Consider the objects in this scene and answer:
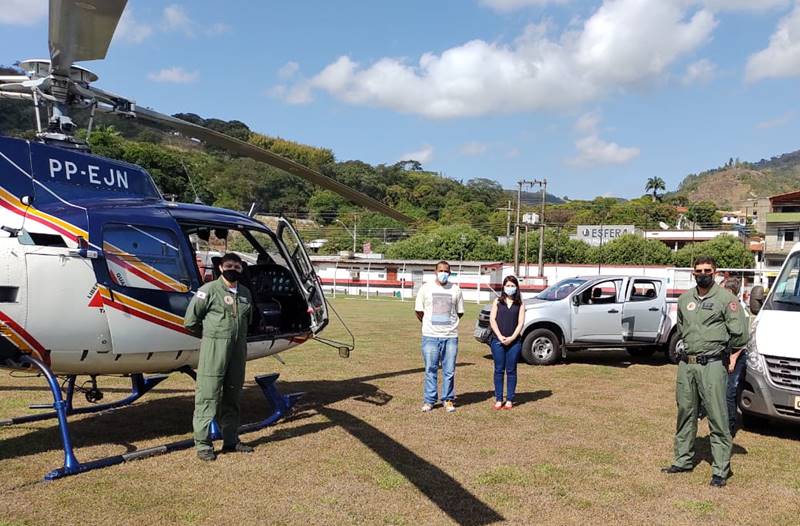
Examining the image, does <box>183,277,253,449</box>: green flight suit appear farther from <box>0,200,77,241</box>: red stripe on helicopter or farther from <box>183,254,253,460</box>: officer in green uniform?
<box>0,200,77,241</box>: red stripe on helicopter

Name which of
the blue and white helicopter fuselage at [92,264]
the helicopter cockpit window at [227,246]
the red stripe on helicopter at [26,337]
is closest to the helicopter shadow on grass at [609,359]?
the helicopter cockpit window at [227,246]

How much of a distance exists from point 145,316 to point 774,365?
622cm

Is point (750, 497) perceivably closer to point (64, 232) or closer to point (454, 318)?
point (454, 318)

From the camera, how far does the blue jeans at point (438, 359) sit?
759cm

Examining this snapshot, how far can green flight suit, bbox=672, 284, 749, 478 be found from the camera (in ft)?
17.2

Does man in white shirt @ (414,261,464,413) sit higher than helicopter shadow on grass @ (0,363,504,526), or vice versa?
man in white shirt @ (414,261,464,413)

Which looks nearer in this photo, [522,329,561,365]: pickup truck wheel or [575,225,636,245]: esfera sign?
[522,329,561,365]: pickup truck wheel

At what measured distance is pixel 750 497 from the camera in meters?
5.09

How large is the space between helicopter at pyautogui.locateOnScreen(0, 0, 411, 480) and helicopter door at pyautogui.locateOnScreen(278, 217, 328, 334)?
0.81 m

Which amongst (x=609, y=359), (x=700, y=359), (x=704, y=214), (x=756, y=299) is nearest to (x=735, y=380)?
(x=756, y=299)

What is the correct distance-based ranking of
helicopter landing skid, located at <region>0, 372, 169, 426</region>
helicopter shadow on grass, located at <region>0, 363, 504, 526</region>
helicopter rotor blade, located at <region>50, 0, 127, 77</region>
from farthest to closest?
1. helicopter landing skid, located at <region>0, 372, 169, 426</region>
2. helicopter shadow on grass, located at <region>0, 363, 504, 526</region>
3. helicopter rotor blade, located at <region>50, 0, 127, 77</region>

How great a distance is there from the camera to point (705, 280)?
5.38 meters

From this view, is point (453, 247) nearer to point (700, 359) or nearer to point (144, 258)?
point (144, 258)

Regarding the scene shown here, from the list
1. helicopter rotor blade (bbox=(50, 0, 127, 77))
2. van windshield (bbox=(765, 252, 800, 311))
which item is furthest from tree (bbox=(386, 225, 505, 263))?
helicopter rotor blade (bbox=(50, 0, 127, 77))
